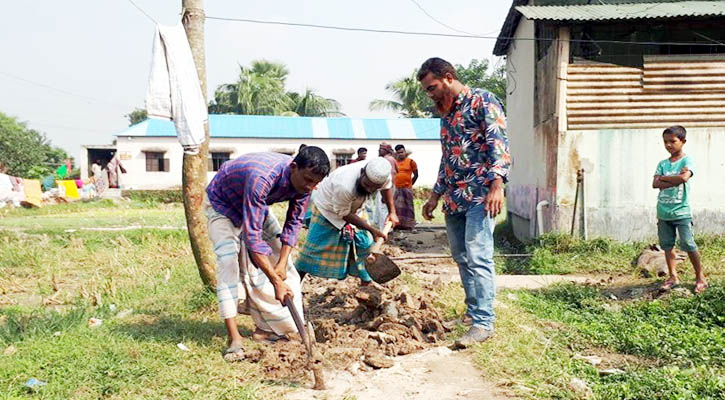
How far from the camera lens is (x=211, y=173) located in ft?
79.3

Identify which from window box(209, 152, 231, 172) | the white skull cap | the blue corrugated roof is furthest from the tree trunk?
window box(209, 152, 231, 172)

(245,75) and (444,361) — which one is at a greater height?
(245,75)

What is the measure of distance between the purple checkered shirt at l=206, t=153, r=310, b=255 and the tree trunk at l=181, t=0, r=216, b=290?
1.25m

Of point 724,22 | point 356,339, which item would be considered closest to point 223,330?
point 356,339

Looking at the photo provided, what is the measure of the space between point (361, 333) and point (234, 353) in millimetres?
899

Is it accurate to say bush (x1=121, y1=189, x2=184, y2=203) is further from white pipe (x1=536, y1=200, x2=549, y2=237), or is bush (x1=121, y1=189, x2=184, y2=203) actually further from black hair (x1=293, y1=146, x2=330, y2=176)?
black hair (x1=293, y1=146, x2=330, y2=176)

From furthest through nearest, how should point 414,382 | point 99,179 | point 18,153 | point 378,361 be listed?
point 18,153, point 99,179, point 378,361, point 414,382

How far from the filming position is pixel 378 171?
4102 mm

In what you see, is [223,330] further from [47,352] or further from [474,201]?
[474,201]

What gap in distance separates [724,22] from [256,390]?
9.69 m

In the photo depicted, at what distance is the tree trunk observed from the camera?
489 centimetres

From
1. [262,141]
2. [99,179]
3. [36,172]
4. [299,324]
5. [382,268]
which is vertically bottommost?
[299,324]

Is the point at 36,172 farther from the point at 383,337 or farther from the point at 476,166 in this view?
the point at 476,166

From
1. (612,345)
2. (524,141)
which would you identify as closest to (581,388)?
(612,345)
